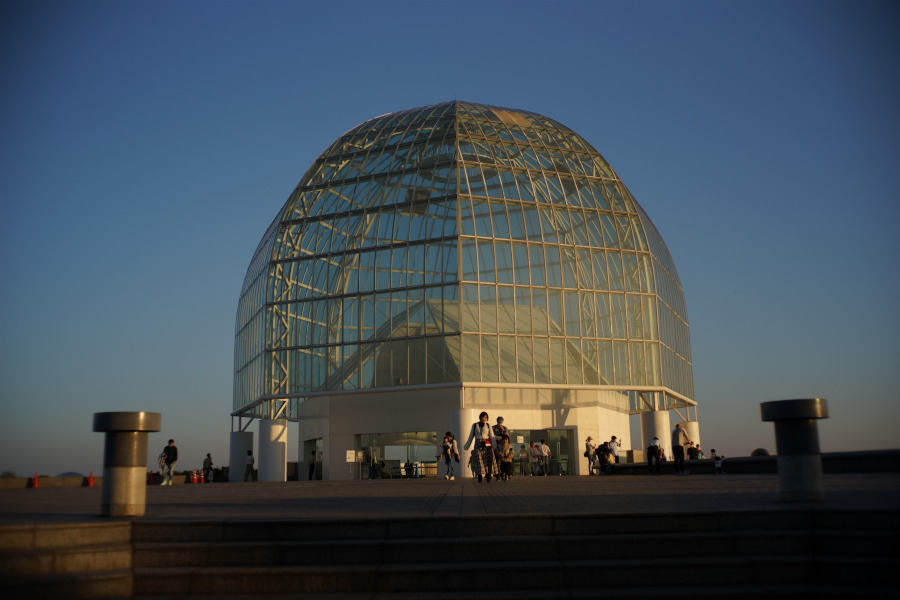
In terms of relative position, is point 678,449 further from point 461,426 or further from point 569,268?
point 569,268

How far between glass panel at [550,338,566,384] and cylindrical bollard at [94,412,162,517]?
30.7 meters

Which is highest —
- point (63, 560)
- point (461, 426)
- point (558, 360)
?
point (558, 360)

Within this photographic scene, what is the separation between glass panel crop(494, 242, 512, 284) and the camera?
4209 centimetres

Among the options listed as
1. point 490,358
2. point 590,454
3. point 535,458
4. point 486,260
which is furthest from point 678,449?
point 486,260

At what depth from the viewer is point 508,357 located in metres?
41.2

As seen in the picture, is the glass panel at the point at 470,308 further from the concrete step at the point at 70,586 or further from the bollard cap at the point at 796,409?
the concrete step at the point at 70,586

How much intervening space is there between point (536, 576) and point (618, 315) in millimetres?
36175

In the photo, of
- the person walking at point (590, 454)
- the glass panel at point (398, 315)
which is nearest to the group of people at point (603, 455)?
the person walking at point (590, 454)

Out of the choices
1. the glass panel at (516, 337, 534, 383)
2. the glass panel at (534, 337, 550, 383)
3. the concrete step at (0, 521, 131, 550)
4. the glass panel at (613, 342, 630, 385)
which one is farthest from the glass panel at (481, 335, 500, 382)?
the concrete step at (0, 521, 131, 550)

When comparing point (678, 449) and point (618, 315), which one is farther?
point (618, 315)

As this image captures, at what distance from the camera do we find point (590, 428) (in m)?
44.6

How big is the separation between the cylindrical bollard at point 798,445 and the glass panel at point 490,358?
28.2 meters

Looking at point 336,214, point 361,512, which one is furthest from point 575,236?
point 361,512

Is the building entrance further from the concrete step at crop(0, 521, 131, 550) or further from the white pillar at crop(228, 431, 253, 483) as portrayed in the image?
the concrete step at crop(0, 521, 131, 550)
